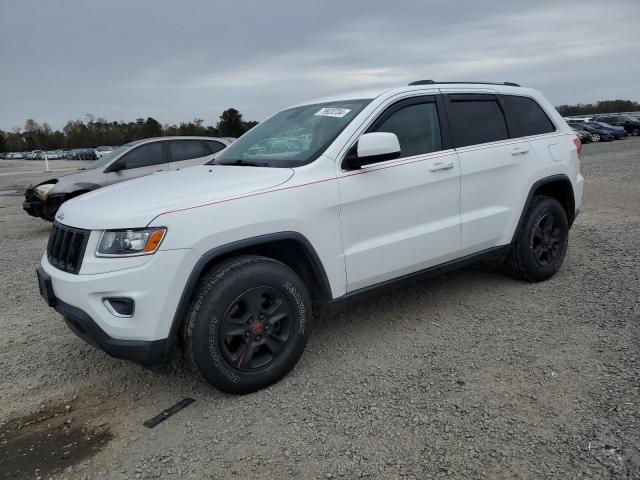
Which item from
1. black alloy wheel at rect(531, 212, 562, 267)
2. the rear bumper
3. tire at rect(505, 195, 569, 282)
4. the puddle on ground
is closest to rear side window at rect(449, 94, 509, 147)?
tire at rect(505, 195, 569, 282)

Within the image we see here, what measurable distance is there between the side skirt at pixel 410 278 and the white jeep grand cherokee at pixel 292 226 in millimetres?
14

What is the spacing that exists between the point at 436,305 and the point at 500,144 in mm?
1483

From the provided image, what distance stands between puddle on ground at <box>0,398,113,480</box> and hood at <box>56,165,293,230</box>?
1144 mm

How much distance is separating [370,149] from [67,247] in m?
1.93

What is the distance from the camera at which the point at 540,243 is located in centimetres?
462

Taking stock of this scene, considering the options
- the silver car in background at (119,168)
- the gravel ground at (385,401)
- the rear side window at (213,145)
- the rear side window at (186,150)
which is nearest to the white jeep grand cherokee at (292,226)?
the gravel ground at (385,401)

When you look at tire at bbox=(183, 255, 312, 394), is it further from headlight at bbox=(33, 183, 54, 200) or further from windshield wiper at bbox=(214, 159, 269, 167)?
headlight at bbox=(33, 183, 54, 200)

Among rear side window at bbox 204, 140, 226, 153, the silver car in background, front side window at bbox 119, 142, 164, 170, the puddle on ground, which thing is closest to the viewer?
the puddle on ground

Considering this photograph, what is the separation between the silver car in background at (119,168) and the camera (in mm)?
8344

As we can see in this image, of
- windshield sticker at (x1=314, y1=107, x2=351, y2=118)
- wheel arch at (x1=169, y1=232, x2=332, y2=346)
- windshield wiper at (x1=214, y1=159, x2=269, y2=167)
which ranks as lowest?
wheel arch at (x1=169, y1=232, x2=332, y2=346)

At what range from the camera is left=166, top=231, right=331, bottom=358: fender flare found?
2750 mm

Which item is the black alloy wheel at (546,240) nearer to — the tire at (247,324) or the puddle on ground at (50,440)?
the tire at (247,324)

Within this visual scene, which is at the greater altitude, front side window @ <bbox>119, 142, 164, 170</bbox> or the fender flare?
front side window @ <bbox>119, 142, 164, 170</bbox>

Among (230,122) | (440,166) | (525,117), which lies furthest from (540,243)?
(230,122)
